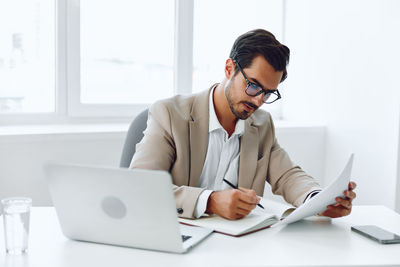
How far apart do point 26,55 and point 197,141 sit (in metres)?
1.33

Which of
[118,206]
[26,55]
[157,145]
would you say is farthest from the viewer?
[26,55]

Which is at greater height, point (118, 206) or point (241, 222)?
point (118, 206)

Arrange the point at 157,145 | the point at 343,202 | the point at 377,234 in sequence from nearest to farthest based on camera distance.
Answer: the point at 377,234
the point at 343,202
the point at 157,145

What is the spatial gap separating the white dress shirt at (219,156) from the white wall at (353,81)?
38.2 inches

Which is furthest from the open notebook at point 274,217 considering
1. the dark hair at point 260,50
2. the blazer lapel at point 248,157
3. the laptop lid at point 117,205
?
the dark hair at point 260,50

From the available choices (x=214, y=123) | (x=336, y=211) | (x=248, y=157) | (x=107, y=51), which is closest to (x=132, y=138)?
(x=214, y=123)

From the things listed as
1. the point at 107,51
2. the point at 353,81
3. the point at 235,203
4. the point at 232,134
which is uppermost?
the point at 107,51

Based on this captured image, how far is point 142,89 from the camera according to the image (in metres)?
2.98

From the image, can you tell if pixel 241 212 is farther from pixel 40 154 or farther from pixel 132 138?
pixel 40 154

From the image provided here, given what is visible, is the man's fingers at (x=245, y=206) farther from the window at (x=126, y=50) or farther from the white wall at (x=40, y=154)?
the window at (x=126, y=50)

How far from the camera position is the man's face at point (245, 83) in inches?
67.9

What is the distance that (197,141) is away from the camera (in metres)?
1.81

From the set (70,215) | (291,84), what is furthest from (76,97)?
(70,215)

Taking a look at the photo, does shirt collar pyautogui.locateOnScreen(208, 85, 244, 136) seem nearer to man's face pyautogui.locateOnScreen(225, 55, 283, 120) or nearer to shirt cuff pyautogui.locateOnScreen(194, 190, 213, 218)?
man's face pyautogui.locateOnScreen(225, 55, 283, 120)
